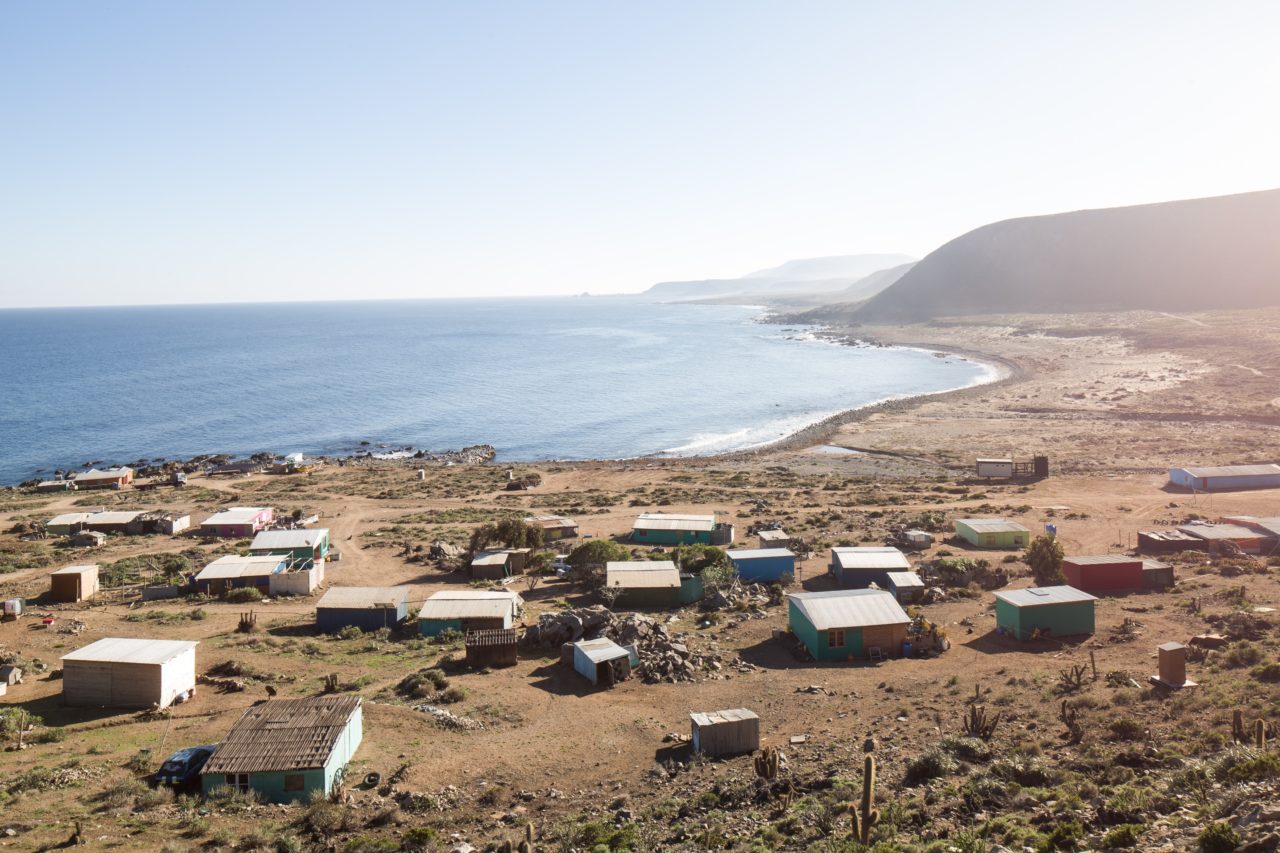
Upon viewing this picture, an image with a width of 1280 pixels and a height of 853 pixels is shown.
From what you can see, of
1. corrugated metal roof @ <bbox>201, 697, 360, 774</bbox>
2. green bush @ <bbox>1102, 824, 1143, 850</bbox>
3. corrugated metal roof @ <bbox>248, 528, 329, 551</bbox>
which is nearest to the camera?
green bush @ <bbox>1102, 824, 1143, 850</bbox>

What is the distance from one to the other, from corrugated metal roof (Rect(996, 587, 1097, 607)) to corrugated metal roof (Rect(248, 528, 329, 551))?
33.8m

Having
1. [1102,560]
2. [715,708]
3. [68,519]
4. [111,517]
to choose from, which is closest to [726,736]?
[715,708]

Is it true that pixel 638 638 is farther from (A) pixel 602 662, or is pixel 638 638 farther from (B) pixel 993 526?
(B) pixel 993 526

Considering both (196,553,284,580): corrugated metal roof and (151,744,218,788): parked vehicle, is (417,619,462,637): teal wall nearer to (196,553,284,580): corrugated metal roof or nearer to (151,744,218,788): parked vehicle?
(196,553,284,580): corrugated metal roof

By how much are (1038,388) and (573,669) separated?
94.4m

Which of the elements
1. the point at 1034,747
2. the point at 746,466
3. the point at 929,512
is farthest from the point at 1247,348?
the point at 1034,747

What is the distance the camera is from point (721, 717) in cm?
2161

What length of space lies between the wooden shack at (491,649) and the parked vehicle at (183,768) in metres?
9.59

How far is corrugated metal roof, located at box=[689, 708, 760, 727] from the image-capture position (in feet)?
69.8

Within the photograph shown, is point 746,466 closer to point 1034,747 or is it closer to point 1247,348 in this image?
point 1034,747

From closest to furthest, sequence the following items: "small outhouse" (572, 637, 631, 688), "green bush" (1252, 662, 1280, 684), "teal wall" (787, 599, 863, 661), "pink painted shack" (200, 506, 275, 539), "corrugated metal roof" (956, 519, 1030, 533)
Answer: "green bush" (1252, 662, 1280, 684) < "small outhouse" (572, 637, 631, 688) < "teal wall" (787, 599, 863, 661) < "corrugated metal roof" (956, 519, 1030, 533) < "pink painted shack" (200, 506, 275, 539)

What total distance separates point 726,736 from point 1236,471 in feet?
163

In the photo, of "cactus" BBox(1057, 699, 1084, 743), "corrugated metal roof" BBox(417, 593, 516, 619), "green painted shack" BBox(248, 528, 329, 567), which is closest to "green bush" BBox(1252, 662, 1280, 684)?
"cactus" BBox(1057, 699, 1084, 743)

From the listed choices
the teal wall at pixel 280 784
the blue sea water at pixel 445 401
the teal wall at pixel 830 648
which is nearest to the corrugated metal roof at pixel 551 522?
the teal wall at pixel 830 648
